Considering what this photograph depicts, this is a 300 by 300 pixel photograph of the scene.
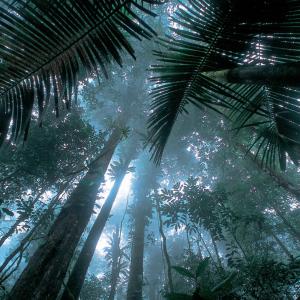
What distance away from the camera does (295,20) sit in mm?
1085

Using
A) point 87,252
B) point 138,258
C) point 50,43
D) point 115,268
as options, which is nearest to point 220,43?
point 50,43

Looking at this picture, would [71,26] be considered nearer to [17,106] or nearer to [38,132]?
[17,106]

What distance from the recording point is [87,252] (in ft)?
27.8

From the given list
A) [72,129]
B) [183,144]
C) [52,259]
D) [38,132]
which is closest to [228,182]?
[183,144]

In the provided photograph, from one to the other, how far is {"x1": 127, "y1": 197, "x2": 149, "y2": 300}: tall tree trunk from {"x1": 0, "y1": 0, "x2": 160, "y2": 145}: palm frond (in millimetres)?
12281

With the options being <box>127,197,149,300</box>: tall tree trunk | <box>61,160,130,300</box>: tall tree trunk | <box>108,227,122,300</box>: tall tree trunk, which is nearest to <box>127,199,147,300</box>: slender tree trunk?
<box>127,197,149,300</box>: tall tree trunk

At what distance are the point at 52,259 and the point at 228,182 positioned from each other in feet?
50.2

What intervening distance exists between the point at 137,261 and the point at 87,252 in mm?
5864

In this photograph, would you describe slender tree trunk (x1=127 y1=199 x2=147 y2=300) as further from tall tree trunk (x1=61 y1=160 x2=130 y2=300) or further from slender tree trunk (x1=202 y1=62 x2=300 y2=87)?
slender tree trunk (x1=202 y1=62 x2=300 y2=87)

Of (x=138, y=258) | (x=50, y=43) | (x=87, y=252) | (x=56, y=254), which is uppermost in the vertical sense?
(x=138, y=258)

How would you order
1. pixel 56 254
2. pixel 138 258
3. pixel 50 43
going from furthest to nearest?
pixel 138 258 < pixel 56 254 < pixel 50 43

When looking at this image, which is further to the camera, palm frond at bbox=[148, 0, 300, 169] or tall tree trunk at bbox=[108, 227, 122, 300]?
tall tree trunk at bbox=[108, 227, 122, 300]

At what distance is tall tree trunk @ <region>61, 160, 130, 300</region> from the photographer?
700 cm

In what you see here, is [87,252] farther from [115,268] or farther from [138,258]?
[138,258]
